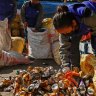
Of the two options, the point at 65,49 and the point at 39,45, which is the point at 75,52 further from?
the point at 39,45

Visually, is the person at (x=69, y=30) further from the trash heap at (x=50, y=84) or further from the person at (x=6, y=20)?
the person at (x=6, y=20)

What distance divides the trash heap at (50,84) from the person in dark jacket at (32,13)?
2629 mm

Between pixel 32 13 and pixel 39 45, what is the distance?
0.86 meters

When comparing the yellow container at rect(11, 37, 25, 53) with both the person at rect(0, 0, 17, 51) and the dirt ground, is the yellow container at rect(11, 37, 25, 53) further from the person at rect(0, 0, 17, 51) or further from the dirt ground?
the dirt ground

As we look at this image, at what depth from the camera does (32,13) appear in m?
8.21

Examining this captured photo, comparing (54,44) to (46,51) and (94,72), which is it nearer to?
(46,51)

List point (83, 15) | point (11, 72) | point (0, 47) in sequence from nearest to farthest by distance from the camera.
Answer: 1. point (83, 15)
2. point (11, 72)
3. point (0, 47)

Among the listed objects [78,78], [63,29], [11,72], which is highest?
[63,29]

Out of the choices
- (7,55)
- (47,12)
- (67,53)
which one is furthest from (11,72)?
(47,12)

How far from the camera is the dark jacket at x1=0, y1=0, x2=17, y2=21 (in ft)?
26.8

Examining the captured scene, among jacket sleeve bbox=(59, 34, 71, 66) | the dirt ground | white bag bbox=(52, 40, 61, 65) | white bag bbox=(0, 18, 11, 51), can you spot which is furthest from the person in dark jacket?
jacket sleeve bbox=(59, 34, 71, 66)

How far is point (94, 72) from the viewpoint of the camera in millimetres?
5004

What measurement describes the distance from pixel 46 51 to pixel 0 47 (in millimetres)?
872

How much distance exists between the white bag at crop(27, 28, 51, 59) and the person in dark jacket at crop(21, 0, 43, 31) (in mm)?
484
